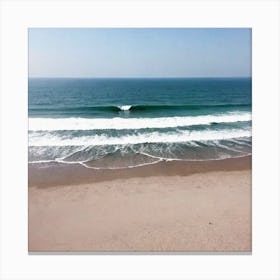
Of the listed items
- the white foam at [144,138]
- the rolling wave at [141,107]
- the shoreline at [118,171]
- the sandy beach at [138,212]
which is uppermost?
the rolling wave at [141,107]

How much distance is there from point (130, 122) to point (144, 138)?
1.79 feet

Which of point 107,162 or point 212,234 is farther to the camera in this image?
point 107,162

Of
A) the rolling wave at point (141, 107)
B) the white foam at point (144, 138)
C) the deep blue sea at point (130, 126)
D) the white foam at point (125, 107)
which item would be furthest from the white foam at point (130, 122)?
the white foam at point (125, 107)

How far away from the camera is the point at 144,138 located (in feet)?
15.3

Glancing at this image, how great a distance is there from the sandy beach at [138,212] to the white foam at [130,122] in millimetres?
772

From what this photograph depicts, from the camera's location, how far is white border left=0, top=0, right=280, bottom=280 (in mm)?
3152

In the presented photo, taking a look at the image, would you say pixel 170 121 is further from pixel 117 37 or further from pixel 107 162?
pixel 117 37

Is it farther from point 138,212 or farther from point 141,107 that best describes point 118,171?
point 141,107
